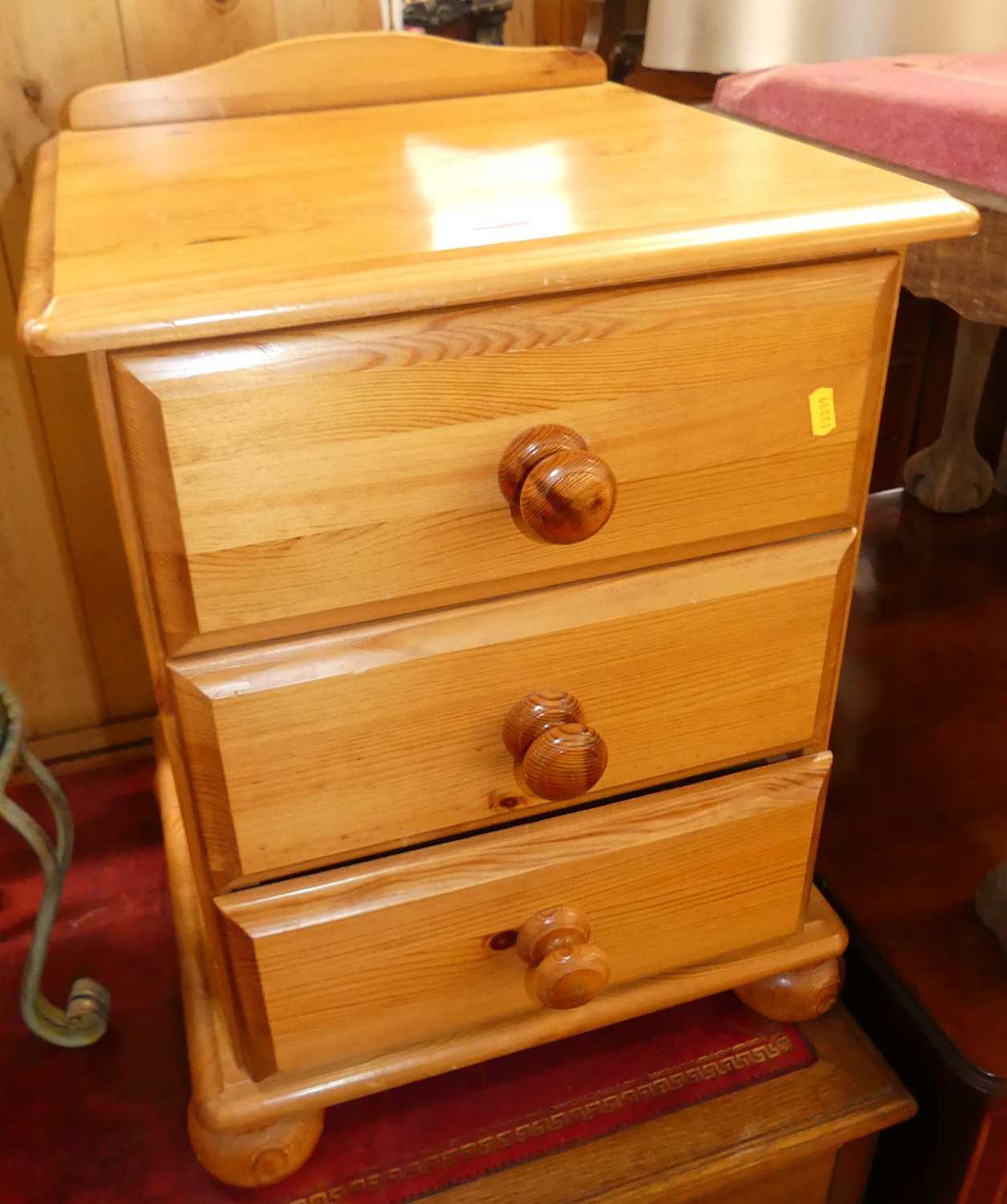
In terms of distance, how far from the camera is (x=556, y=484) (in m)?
0.49

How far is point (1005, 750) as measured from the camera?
3.19 feet

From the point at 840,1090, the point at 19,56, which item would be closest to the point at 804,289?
the point at 840,1090

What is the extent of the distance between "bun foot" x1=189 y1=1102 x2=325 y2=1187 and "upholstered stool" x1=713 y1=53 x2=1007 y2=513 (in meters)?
0.67

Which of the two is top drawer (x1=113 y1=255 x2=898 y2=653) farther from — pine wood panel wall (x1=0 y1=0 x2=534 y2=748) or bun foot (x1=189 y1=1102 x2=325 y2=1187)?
pine wood panel wall (x1=0 y1=0 x2=534 y2=748)

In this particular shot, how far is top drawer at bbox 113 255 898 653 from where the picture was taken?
1.55ft

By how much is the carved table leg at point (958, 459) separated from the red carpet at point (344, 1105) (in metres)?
0.75

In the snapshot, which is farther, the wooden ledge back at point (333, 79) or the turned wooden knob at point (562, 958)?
the wooden ledge back at point (333, 79)

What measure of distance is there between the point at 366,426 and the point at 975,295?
16.1 inches

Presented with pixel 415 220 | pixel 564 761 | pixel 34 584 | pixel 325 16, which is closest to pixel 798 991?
pixel 564 761

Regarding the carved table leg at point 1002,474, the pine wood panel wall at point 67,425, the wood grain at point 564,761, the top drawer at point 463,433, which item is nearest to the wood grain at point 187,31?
the pine wood panel wall at point 67,425

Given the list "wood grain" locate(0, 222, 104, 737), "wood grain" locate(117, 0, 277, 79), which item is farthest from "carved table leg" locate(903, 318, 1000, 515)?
"wood grain" locate(0, 222, 104, 737)

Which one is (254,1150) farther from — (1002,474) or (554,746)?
(1002,474)

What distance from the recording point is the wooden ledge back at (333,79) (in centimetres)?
81

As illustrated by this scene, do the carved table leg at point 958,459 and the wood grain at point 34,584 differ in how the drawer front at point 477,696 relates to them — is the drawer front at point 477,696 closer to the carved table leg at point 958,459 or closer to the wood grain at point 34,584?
the wood grain at point 34,584
